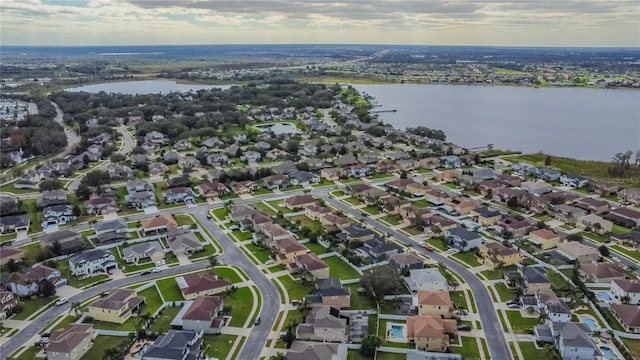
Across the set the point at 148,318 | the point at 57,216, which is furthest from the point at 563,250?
the point at 57,216

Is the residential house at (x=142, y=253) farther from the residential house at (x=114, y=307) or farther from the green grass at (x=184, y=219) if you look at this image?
the green grass at (x=184, y=219)

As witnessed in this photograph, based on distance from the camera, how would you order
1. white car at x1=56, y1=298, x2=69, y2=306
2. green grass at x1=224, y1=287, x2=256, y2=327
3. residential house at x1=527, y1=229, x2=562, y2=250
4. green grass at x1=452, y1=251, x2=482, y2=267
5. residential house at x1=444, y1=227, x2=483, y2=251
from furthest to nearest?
residential house at x1=527, y1=229, x2=562, y2=250, residential house at x1=444, y1=227, x2=483, y2=251, green grass at x1=452, y1=251, x2=482, y2=267, white car at x1=56, y1=298, x2=69, y2=306, green grass at x1=224, y1=287, x2=256, y2=327

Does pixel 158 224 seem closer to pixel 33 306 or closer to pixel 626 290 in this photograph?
pixel 33 306

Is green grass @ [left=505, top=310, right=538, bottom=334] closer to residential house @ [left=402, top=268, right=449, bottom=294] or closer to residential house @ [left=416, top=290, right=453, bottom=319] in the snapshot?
residential house @ [left=416, top=290, right=453, bottom=319]

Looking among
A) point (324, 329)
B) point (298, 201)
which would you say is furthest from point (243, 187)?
point (324, 329)

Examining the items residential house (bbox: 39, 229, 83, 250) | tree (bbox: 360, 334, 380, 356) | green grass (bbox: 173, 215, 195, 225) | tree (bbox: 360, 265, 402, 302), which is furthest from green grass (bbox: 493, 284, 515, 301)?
residential house (bbox: 39, 229, 83, 250)

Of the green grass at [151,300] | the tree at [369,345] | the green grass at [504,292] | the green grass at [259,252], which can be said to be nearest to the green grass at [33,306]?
the green grass at [151,300]

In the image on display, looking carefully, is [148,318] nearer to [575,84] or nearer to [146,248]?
[146,248]

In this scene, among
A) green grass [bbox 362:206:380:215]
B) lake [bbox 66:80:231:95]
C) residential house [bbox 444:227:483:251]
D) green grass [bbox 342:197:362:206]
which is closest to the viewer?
residential house [bbox 444:227:483:251]

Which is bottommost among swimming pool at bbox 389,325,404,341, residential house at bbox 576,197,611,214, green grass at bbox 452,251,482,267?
swimming pool at bbox 389,325,404,341
